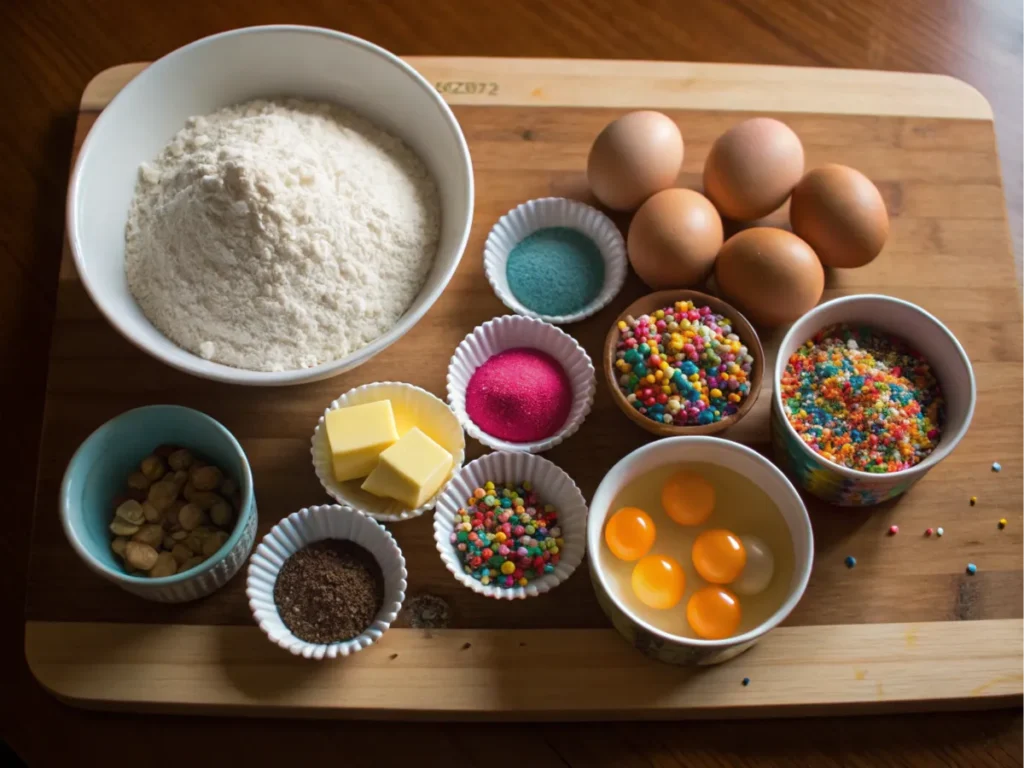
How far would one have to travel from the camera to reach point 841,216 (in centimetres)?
126

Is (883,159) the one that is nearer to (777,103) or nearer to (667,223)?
(777,103)

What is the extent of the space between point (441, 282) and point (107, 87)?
69 cm

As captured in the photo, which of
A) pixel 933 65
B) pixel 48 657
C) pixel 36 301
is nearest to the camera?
pixel 48 657

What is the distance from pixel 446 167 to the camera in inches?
50.3

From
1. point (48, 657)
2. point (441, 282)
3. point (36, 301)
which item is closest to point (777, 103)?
point (441, 282)

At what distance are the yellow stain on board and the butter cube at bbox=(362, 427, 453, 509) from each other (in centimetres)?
71

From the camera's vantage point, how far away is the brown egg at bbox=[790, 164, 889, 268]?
126cm

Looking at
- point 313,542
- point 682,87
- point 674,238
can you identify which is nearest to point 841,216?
point 674,238

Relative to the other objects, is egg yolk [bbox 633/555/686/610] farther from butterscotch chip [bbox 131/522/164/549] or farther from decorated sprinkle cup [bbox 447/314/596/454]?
butterscotch chip [bbox 131/522/164/549]

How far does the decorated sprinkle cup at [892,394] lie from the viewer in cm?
113

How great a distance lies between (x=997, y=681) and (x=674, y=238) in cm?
69

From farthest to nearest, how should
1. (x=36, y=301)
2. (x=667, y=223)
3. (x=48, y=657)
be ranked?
(x=36, y=301)
(x=667, y=223)
(x=48, y=657)

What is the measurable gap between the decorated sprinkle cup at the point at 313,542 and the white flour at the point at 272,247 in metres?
0.20

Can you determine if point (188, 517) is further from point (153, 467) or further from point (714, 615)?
point (714, 615)
